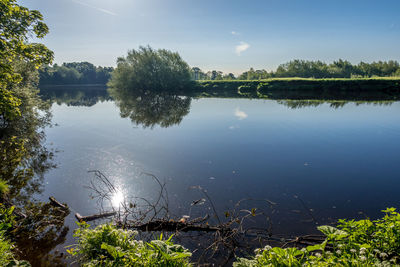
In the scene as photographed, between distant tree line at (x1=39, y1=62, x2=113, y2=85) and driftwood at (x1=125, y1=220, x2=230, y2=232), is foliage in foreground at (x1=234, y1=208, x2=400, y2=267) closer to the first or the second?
driftwood at (x1=125, y1=220, x2=230, y2=232)

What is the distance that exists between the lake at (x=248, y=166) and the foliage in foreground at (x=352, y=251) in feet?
7.73

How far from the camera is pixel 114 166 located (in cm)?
1125

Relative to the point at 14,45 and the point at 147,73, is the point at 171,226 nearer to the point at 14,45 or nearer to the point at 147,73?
the point at 14,45

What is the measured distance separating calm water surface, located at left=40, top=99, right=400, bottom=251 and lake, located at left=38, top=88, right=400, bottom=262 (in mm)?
37

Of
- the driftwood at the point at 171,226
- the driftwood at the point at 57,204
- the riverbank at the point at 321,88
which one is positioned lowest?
the driftwood at the point at 171,226

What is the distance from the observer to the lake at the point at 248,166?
25.3 feet

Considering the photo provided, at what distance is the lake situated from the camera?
25.3ft

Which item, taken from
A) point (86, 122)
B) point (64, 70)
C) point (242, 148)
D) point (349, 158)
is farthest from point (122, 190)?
point (64, 70)

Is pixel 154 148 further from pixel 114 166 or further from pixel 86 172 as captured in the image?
pixel 86 172

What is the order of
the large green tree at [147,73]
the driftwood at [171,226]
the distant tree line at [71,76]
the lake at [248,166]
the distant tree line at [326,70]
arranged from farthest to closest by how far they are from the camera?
the distant tree line at [71,76] → the distant tree line at [326,70] → the large green tree at [147,73] → the lake at [248,166] → the driftwood at [171,226]

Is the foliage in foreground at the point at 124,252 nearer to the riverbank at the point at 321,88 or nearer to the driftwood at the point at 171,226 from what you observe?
the driftwood at the point at 171,226

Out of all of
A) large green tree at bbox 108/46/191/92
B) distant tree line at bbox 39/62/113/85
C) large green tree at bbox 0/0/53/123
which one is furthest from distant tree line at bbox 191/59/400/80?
large green tree at bbox 0/0/53/123

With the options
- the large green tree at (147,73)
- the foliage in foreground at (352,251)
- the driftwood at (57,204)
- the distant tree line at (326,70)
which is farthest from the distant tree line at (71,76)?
the foliage in foreground at (352,251)

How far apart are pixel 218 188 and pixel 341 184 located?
4877 mm
